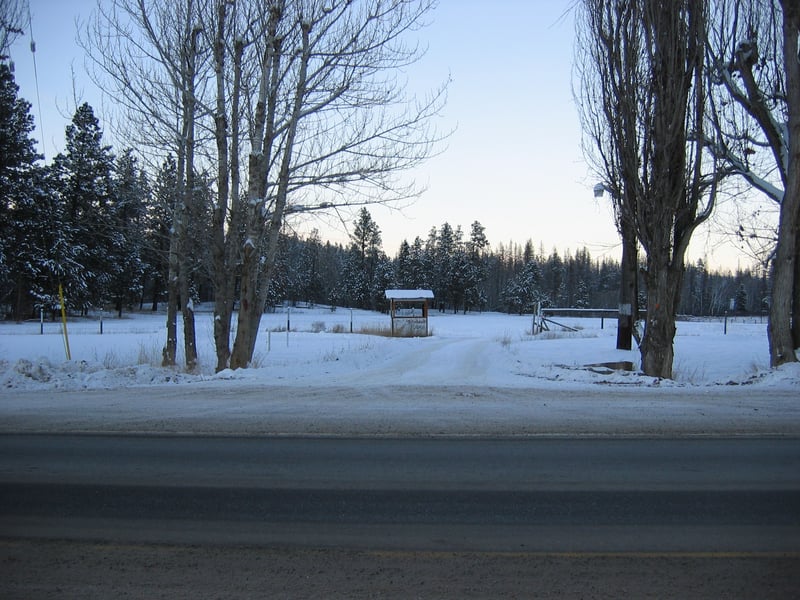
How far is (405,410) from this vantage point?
902 cm

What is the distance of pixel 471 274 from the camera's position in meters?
87.9

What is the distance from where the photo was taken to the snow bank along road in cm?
784

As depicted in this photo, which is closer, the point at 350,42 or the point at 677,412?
the point at 677,412

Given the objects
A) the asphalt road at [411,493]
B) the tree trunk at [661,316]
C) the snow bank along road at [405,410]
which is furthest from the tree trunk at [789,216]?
the asphalt road at [411,493]

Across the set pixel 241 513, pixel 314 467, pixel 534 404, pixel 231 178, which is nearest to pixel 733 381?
pixel 534 404

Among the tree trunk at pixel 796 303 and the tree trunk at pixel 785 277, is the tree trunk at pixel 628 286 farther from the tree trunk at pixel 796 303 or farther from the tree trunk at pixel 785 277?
the tree trunk at pixel 796 303

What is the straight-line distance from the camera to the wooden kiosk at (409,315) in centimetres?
3274

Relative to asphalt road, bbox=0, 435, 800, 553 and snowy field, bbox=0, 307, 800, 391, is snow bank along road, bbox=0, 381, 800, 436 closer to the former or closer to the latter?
asphalt road, bbox=0, 435, 800, 553

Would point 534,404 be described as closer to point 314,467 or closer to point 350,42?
point 314,467

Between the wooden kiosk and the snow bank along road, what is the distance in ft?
69.7

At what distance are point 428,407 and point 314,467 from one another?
3667 millimetres

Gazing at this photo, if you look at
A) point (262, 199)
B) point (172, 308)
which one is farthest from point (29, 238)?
point (262, 199)

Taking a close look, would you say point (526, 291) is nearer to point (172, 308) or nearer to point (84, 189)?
point (84, 189)

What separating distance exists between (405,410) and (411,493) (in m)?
3.84
